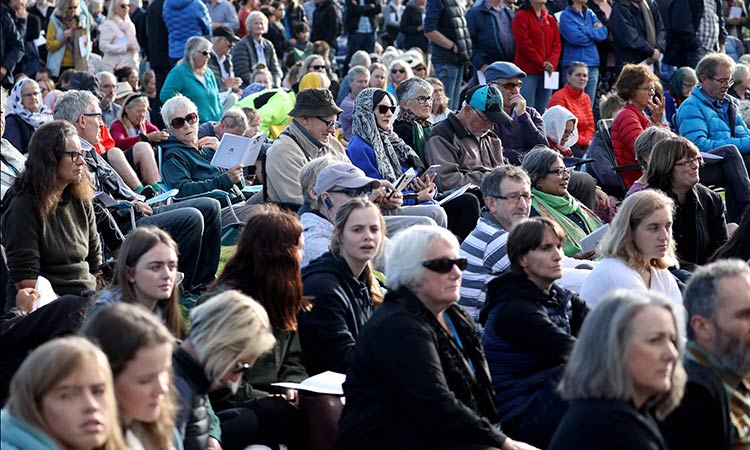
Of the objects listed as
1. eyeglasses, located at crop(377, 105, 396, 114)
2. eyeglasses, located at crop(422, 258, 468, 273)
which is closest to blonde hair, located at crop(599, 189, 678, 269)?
eyeglasses, located at crop(422, 258, 468, 273)

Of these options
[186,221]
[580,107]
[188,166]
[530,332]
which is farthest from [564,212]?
[580,107]

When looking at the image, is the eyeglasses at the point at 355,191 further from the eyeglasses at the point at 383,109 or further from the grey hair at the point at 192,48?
the grey hair at the point at 192,48

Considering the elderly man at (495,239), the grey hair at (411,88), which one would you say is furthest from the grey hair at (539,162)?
the grey hair at (411,88)

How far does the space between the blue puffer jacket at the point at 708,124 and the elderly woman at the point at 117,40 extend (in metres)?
7.68

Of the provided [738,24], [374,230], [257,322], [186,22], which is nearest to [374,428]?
[257,322]

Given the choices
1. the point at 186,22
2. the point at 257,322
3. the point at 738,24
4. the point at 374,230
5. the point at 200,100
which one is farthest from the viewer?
the point at 738,24

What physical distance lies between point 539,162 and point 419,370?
12.9 feet

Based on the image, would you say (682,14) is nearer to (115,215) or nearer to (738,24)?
(738,24)

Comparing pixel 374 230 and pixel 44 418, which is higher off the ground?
pixel 44 418

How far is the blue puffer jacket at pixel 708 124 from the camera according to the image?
35.4 ft

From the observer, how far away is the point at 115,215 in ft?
27.5

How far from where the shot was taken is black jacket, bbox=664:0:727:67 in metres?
16.0

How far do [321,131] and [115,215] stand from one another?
1588mm

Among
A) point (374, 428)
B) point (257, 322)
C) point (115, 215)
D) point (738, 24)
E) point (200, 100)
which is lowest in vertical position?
point (738, 24)
